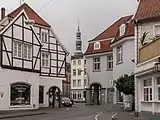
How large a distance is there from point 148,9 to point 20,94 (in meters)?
16.9

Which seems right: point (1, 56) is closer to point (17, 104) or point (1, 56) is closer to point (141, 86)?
point (17, 104)

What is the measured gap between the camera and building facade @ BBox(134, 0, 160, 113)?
22.2 metres

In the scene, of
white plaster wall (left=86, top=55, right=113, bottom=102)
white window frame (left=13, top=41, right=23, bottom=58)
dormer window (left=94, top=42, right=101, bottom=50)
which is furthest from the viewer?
dormer window (left=94, top=42, right=101, bottom=50)

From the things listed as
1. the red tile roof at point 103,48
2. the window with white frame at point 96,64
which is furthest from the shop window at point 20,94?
the window with white frame at point 96,64

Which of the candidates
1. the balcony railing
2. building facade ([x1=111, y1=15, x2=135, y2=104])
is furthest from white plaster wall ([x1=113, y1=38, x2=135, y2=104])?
the balcony railing

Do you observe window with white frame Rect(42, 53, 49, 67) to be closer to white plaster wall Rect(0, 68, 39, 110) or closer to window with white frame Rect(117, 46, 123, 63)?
white plaster wall Rect(0, 68, 39, 110)

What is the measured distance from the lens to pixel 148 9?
26.2m

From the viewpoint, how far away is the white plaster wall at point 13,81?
1337 inches

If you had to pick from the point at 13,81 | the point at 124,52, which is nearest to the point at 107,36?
the point at 124,52

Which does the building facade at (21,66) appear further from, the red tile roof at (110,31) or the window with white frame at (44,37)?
the red tile roof at (110,31)

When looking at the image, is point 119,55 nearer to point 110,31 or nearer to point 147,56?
point 110,31

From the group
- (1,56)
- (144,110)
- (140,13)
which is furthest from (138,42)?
(1,56)

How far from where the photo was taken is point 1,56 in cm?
3378

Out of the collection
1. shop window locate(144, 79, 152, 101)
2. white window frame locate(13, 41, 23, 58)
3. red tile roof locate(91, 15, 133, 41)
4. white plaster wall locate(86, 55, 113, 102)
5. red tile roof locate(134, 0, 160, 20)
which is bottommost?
shop window locate(144, 79, 152, 101)
